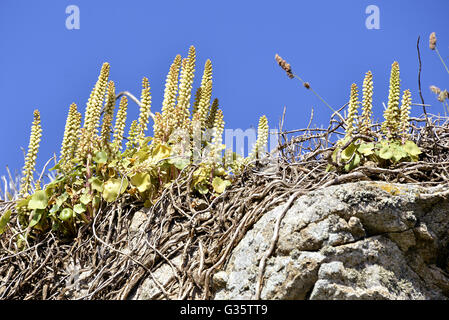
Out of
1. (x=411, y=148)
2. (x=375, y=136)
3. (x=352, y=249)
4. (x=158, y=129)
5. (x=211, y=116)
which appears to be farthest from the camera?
(x=211, y=116)

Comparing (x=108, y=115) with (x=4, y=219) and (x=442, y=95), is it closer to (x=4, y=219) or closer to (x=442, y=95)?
(x=4, y=219)

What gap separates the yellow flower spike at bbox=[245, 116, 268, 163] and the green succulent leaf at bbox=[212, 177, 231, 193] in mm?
284

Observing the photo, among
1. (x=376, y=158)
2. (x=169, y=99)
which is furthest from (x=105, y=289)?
(x=376, y=158)

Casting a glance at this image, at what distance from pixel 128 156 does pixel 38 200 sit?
0.76m

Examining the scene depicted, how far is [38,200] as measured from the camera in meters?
4.00

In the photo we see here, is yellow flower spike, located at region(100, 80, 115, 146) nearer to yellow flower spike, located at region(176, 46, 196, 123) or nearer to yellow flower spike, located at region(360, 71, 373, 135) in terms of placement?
yellow flower spike, located at region(176, 46, 196, 123)

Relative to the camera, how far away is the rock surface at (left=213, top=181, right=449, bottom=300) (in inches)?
106

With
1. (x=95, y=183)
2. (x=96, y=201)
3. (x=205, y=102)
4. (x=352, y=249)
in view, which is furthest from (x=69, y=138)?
(x=352, y=249)

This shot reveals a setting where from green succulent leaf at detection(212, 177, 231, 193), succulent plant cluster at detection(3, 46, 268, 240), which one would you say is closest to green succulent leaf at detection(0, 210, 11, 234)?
succulent plant cluster at detection(3, 46, 268, 240)

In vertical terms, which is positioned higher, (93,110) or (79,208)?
(93,110)

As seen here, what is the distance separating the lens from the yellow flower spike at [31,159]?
4.25 meters

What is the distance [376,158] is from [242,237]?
1.08 m

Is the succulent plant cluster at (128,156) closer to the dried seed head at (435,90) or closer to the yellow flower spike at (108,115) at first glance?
the yellow flower spike at (108,115)
